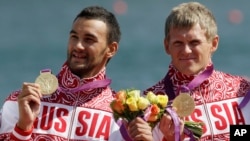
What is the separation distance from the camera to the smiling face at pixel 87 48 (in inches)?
380

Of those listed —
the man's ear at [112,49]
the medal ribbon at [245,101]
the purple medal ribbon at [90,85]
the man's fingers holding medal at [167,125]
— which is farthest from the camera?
the man's ear at [112,49]

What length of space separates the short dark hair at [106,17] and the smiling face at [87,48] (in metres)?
0.11

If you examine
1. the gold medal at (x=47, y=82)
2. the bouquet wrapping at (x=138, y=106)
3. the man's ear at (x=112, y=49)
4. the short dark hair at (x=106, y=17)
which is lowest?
the bouquet wrapping at (x=138, y=106)

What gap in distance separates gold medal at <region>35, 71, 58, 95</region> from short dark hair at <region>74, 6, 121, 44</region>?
1.05 meters

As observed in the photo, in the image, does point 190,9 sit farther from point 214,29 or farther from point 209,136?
point 209,136

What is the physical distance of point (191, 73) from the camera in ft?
30.9

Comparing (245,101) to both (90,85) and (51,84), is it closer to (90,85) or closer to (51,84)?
(90,85)

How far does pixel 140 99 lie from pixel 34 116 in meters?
1.27

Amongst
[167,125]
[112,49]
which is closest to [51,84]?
[112,49]

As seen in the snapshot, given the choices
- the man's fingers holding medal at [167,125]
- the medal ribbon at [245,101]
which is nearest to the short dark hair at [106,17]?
the man's fingers holding medal at [167,125]

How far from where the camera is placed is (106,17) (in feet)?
33.6

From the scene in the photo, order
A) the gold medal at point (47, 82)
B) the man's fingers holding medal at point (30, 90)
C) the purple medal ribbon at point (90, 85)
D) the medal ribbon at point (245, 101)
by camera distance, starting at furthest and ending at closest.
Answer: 1. the purple medal ribbon at point (90, 85)
2. the medal ribbon at point (245, 101)
3. the gold medal at point (47, 82)
4. the man's fingers holding medal at point (30, 90)

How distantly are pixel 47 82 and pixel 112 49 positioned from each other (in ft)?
4.08

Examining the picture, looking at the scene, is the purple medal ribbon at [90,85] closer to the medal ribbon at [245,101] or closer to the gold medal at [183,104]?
the gold medal at [183,104]
